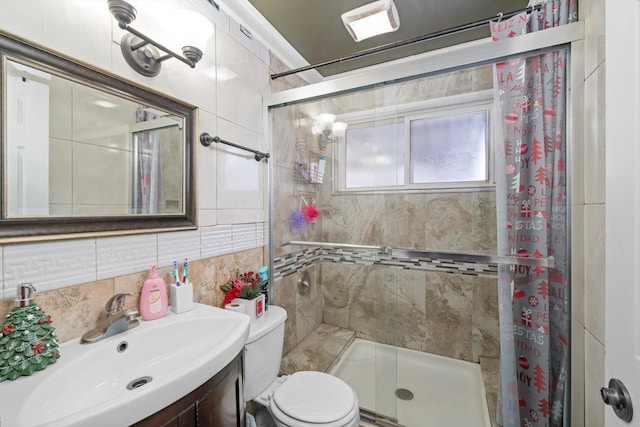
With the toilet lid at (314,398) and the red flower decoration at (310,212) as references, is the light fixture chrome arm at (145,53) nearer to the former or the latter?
the red flower decoration at (310,212)

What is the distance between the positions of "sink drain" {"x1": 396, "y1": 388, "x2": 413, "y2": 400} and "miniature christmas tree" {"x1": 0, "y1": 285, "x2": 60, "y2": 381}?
1.82 metres

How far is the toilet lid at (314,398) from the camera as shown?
114 cm

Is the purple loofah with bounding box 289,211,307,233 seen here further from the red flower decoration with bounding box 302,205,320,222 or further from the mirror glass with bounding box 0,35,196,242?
the mirror glass with bounding box 0,35,196,242

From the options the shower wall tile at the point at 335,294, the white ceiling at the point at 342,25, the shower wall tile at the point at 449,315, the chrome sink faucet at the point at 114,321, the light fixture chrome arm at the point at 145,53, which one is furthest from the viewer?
the shower wall tile at the point at 335,294

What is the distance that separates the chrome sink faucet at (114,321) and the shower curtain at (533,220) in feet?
5.44

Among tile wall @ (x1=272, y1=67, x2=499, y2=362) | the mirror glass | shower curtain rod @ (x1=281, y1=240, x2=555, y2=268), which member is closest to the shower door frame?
shower curtain rod @ (x1=281, y1=240, x2=555, y2=268)

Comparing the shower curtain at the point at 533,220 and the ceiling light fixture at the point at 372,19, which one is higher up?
the ceiling light fixture at the point at 372,19

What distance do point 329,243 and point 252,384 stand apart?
1.07 m

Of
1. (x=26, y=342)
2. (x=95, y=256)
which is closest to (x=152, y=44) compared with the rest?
(x=95, y=256)

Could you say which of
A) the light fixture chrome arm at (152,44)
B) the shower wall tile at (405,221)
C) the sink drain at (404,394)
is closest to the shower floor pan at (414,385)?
the sink drain at (404,394)

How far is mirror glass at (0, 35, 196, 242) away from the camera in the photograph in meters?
0.73

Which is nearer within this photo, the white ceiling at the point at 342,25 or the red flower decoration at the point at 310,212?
the white ceiling at the point at 342,25

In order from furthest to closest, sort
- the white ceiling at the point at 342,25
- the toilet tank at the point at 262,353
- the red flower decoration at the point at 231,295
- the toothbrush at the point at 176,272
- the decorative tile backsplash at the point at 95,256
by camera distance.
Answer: the white ceiling at the point at 342,25
the red flower decoration at the point at 231,295
the toilet tank at the point at 262,353
the toothbrush at the point at 176,272
the decorative tile backsplash at the point at 95,256

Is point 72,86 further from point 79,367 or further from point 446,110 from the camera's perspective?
point 446,110
